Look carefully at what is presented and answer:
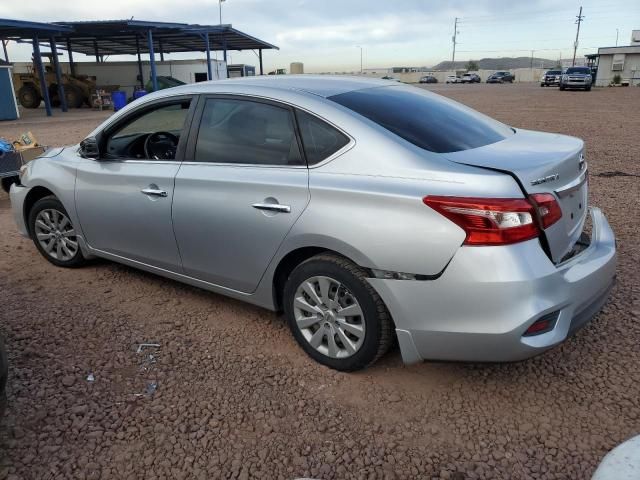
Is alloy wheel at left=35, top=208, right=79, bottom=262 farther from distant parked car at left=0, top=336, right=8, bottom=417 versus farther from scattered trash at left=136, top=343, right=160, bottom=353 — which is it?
distant parked car at left=0, top=336, right=8, bottom=417

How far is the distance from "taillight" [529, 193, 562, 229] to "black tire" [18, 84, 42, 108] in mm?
32169

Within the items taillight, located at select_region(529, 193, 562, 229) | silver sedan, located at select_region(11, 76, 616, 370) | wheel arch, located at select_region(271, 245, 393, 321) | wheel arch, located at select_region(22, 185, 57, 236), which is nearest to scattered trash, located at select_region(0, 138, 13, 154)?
A: wheel arch, located at select_region(22, 185, 57, 236)

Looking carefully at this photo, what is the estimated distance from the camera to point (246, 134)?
3275mm

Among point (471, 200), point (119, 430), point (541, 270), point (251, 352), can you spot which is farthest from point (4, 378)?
point (541, 270)

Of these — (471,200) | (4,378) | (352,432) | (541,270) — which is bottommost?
(352,432)

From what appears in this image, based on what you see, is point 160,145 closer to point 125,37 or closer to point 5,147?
point 5,147

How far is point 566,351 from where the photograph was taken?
3203mm

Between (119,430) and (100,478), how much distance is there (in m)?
0.31

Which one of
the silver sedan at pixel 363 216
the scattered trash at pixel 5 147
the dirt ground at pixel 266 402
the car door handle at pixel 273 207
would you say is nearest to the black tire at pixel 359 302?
the silver sedan at pixel 363 216

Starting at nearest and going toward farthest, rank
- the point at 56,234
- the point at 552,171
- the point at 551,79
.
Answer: the point at 552,171
the point at 56,234
the point at 551,79

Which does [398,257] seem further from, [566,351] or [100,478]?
[100,478]

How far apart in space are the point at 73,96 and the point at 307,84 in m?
29.7

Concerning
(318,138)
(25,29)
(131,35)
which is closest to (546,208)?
(318,138)

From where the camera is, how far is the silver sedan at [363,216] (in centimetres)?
241
